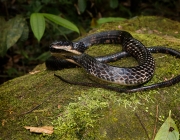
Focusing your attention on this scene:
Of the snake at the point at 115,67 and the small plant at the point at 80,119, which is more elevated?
the snake at the point at 115,67

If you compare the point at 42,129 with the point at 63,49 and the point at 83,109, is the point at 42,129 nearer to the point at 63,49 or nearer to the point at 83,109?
the point at 83,109

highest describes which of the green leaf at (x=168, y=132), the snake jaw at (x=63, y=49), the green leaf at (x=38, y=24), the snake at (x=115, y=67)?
the green leaf at (x=38, y=24)

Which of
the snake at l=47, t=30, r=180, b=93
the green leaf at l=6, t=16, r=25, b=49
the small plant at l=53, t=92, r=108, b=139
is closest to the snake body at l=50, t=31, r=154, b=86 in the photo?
the snake at l=47, t=30, r=180, b=93

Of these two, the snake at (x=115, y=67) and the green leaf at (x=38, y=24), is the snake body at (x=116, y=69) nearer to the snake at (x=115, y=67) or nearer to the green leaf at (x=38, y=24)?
the snake at (x=115, y=67)

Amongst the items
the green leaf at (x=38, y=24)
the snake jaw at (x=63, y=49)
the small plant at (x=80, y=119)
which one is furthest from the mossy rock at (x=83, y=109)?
the green leaf at (x=38, y=24)

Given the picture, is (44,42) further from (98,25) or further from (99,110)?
(99,110)

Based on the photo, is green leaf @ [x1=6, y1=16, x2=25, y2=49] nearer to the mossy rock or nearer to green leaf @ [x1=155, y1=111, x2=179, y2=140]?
the mossy rock

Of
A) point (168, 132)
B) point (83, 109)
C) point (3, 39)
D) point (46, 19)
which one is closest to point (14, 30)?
point (3, 39)
